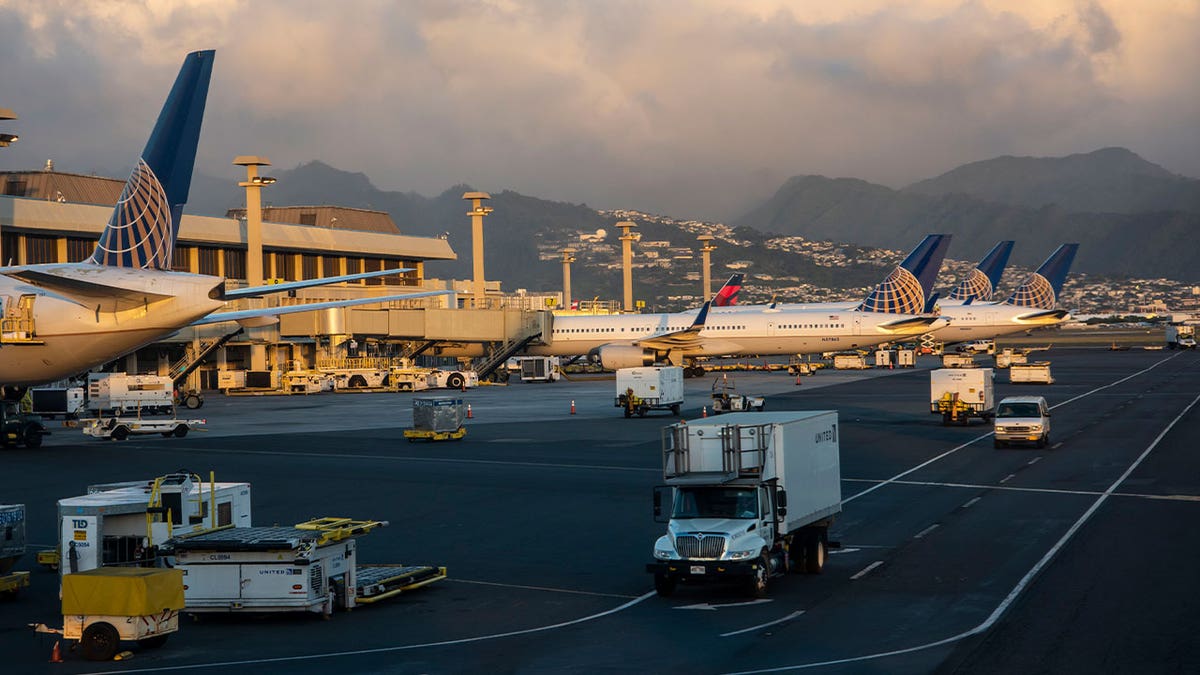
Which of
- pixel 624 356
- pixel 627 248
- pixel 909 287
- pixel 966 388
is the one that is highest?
pixel 627 248

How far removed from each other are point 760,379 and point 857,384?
9.83 m

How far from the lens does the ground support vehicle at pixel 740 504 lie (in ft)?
69.1

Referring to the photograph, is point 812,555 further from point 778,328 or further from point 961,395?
point 778,328

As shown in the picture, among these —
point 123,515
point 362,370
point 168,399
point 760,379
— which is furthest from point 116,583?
point 760,379

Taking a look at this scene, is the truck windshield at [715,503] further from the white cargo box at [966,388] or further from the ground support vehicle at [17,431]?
the ground support vehicle at [17,431]

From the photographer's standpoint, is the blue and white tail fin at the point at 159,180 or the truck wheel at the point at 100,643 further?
the blue and white tail fin at the point at 159,180

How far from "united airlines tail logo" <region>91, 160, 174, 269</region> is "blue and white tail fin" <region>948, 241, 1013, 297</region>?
4785 inches

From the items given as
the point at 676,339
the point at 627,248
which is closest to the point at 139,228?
the point at 676,339

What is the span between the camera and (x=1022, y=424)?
4472 cm

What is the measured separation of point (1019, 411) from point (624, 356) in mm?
47650

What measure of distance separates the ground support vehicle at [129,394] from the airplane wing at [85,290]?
20.7 m

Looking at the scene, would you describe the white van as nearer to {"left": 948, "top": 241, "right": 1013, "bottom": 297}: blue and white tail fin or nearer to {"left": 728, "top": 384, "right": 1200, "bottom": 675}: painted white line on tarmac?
{"left": 728, "top": 384, "right": 1200, "bottom": 675}: painted white line on tarmac

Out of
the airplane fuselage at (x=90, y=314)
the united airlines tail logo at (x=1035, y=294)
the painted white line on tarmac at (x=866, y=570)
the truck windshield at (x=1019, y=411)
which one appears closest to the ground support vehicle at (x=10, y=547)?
the painted white line on tarmac at (x=866, y=570)

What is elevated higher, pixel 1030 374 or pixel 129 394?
pixel 129 394
